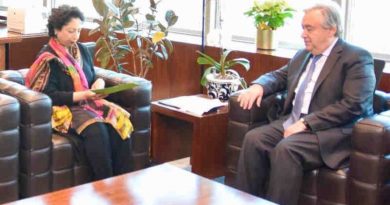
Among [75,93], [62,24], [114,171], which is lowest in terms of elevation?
[114,171]

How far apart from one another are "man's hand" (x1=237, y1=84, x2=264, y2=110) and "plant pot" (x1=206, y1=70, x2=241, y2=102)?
1.59 feet

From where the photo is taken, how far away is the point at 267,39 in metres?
3.94

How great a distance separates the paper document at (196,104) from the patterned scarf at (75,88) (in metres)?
0.42

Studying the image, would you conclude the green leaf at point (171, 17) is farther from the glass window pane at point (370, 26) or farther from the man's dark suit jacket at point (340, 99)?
the man's dark suit jacket at point (340, 99)

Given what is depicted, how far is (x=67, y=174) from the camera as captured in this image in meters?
3.17

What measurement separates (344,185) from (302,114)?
1.69ft

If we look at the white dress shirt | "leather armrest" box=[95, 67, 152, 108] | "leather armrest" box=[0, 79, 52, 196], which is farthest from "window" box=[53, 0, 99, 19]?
the white dress shirt

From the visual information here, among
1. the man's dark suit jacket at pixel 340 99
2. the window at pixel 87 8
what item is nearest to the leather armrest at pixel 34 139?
the man's dark suit jacket at pixel 340 99

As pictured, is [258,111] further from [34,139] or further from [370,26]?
[34,139]

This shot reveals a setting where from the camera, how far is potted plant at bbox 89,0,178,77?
415 cm

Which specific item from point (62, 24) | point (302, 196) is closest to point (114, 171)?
point (62, 24)

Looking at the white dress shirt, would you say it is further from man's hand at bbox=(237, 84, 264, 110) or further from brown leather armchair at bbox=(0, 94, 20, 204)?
brown leather armchair at bbox=(0, 94, 20, 204)

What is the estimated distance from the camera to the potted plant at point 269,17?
3.83 m

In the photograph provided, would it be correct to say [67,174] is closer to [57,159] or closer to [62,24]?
[57,159]
